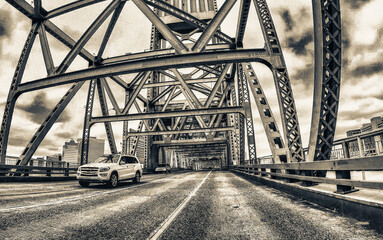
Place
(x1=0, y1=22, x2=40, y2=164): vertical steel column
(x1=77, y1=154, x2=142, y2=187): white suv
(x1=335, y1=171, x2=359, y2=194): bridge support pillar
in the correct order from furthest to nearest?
(x1=0, y1=22, x2=40, y2=164): vertical steel column, (x1=77, y1=154, x2=142, y2=187): white suv, (x1=335, y1=171, x2=359, y2=194): bridge support pillar

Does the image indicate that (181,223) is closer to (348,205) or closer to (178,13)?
(348,205)

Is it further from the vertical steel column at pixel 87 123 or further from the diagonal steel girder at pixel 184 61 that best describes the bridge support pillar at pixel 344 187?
the vertical steel column at pixel 87 123

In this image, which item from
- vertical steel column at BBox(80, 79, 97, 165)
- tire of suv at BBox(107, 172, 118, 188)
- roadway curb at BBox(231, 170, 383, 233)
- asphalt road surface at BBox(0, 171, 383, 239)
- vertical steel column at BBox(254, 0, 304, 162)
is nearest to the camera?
asphalt road surface at BBox(0, 171, 383, 239)

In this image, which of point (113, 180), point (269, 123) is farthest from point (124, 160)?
point (269, 123)

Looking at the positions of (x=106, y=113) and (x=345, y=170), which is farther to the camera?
(x=106, y=113)

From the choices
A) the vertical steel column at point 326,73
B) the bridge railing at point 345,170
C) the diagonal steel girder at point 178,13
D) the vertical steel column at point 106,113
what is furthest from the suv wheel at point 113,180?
the vertical steel column at point 106,113

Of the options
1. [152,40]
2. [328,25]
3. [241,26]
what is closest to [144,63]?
[241,26]

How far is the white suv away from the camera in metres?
10.2

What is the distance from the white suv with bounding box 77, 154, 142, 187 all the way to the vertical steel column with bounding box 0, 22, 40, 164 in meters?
6.64

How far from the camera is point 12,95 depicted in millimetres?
13828

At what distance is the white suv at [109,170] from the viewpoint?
1020cm

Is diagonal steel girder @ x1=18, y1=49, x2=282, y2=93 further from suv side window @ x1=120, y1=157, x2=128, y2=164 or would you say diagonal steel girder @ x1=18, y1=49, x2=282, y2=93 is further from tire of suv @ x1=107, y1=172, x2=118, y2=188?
tire of suv @ x1=107, y1=172, x2=118, y2=188

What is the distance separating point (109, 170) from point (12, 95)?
9069mm

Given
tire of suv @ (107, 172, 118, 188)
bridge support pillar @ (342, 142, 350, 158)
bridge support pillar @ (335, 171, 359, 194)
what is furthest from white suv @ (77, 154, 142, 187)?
bridge support pillar @ (342, 142, 350, 158)
